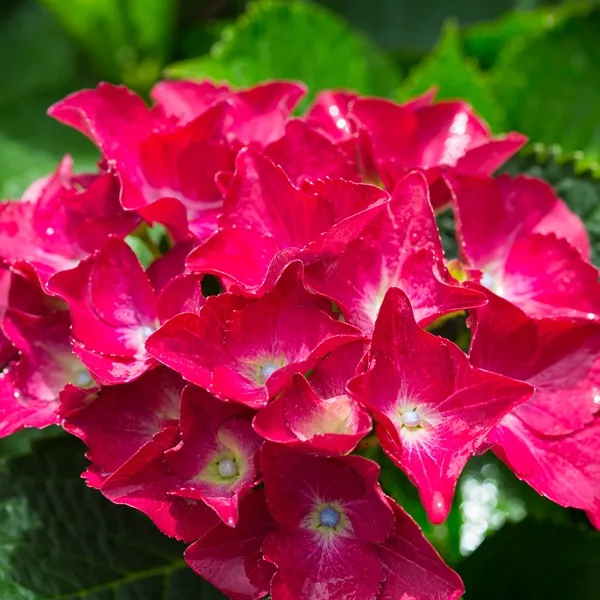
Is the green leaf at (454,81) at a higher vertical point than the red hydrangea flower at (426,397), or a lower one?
lower

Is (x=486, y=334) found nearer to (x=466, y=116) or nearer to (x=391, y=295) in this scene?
(x=391, y=295)

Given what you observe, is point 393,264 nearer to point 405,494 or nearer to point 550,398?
point 550,398

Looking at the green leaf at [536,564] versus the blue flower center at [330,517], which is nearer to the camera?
the blue flower center at [330,517]

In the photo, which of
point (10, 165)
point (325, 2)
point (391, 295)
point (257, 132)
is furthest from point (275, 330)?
point (325, 2)

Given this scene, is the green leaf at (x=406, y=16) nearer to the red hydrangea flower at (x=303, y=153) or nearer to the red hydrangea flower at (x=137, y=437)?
the red hydrangea flower at (x=303, y=153)

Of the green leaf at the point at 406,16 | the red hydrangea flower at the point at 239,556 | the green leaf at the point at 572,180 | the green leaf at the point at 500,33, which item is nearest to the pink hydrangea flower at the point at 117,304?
the red hydrangea flower at the point at 239,556
